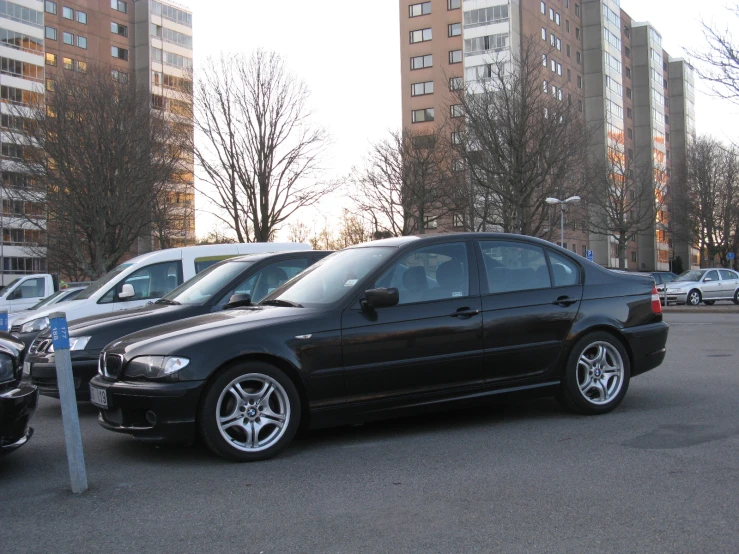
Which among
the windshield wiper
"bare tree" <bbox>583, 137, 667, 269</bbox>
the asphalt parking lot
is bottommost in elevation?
the asphalt parking lot

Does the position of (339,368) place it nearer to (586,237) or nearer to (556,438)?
(556,438)

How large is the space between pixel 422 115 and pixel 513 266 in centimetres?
6645

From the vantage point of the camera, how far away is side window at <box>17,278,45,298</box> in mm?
21531

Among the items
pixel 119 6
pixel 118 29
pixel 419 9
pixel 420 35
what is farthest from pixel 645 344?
pixel 119 6

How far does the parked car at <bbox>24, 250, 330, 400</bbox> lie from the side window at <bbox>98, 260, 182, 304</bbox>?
181 centimetres

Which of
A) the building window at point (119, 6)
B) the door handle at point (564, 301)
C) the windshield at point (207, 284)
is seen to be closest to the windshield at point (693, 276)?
the windshield at point (207, 284)

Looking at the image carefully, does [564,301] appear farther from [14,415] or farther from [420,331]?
[14,415]

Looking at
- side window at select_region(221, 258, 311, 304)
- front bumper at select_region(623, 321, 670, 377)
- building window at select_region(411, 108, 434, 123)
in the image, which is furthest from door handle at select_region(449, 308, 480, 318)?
building window at select_region(411, 108, 434, 123)

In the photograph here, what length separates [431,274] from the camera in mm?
6398

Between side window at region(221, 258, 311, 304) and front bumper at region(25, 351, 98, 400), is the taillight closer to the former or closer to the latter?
side window at region(221, 258, 311, 304)

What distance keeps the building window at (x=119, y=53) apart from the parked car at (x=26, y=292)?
68.2 metres

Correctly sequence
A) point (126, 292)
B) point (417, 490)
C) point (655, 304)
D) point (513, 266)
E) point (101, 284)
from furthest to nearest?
point (101, 284), point (126, 292), point (655, 304), point (513, 266), point (417, 490)

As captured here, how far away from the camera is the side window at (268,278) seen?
855 cm

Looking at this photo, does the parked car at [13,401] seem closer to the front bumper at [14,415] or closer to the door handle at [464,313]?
the front bumper at [14,415]
